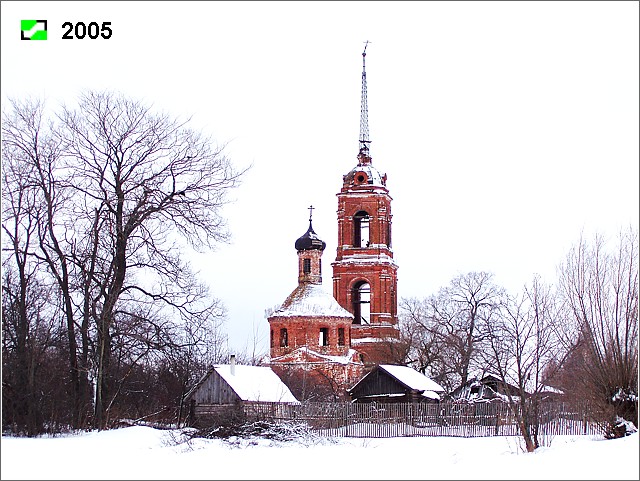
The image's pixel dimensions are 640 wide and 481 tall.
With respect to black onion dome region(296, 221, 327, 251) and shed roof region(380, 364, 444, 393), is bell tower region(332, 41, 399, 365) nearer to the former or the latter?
black onion dome region(296, 221, 327, 251)

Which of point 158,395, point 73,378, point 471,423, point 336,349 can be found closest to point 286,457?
point 73,378

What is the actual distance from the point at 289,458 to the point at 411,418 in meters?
15.6

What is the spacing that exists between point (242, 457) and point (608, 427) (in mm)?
8819

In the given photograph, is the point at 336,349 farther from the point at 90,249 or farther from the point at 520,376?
the point at 520,376

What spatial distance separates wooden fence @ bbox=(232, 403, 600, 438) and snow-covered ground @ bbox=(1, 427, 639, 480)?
3311 millimetres

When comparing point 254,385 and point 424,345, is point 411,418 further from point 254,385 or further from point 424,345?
point 424,345

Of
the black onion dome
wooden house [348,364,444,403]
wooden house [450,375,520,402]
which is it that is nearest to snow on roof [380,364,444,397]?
wooden house [348,364,444,403]

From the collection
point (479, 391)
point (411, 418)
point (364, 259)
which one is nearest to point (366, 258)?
point (364, 259)

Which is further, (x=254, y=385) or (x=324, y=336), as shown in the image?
(x=324, y=336)

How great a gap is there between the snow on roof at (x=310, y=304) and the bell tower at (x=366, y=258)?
4705mm

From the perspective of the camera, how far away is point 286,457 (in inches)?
821

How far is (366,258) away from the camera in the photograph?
62.8 m

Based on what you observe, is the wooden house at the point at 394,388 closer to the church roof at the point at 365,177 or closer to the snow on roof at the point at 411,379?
the snow on roof at the point at 411,379

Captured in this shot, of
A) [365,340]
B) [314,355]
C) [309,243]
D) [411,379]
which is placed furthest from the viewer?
[365,340]
